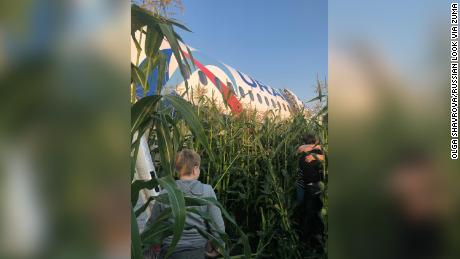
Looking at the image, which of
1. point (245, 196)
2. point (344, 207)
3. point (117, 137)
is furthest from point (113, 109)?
point (245, 196)

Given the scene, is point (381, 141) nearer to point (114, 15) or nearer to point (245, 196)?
point (114, 15)

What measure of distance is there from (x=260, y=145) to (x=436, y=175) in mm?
597

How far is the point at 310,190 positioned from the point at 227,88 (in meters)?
0.39

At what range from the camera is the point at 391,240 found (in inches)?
17.3

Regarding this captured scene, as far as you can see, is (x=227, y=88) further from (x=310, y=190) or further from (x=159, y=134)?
(x=159, y=134)

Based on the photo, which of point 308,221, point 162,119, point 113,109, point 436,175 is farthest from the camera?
point 308,221

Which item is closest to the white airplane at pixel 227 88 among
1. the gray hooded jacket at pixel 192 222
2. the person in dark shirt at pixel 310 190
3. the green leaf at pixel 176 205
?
the person in dark shirt at pixel 310 190

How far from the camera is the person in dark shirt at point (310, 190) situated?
85cm

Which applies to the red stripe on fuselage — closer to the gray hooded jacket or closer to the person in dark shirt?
the person in dark shirt

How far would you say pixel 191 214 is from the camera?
27.6 inches

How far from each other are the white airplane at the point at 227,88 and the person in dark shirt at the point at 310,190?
4.2 inches

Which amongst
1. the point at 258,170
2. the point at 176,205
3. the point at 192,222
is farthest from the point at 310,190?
the point at 176,205

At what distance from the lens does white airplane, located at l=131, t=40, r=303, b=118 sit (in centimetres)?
86

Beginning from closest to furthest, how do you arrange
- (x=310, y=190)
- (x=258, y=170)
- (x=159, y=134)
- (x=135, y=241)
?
(x=135, y=241) → (x=159, y=134) → (x=310, y=190) → (x=258, y=170)
